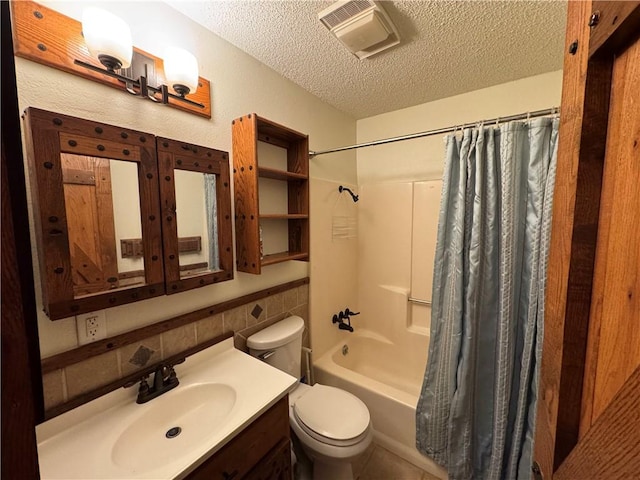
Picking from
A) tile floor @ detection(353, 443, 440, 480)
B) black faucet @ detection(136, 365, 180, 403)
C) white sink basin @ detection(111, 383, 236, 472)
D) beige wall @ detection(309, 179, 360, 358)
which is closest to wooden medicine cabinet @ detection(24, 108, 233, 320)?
black faucet @ detection(136, 365, 180, 403)

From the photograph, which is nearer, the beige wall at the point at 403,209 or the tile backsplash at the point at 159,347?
the tile backsplash at the point at 159,347

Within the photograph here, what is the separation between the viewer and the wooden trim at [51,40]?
0.78 m

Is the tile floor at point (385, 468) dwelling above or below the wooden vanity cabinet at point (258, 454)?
below

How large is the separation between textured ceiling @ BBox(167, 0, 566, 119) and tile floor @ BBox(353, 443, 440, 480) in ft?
7.58

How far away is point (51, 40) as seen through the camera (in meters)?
0.83

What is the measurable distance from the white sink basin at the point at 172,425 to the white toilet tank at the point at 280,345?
1.07ft

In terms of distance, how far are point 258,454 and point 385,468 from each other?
104cm

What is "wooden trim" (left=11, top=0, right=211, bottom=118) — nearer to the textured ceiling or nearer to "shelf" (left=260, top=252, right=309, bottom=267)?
the textured ceiling

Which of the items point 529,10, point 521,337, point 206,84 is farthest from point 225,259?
point 529,10

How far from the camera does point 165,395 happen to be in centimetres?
102

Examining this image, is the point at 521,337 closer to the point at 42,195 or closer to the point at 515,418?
the point at 515,418

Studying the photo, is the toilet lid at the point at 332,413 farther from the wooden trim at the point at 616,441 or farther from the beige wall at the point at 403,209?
the wooden trim at the point at 616,441

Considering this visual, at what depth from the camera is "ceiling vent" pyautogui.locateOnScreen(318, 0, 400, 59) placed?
1.08 meters

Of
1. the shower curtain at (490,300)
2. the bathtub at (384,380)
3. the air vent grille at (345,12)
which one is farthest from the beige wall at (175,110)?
the shower curtain at (490,300)
